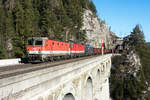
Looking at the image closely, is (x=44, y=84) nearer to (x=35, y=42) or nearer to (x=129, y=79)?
(x=35, y=42)

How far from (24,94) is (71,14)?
194 ft

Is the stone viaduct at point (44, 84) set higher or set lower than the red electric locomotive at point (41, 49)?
lower

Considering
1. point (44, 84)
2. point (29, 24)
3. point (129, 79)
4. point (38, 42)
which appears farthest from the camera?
point (129, 79)

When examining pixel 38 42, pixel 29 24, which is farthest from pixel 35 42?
pixel 29 24

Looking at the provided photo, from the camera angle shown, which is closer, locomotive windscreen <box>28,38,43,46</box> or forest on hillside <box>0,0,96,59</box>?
locomotive windscreen <box>28,38,43,46</box>

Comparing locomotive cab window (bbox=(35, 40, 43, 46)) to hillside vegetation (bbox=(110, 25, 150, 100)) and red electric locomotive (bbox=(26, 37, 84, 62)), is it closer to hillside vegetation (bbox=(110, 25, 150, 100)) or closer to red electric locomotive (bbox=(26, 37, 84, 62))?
red electric locomotive (bbox=(26, 37, 84, 62))

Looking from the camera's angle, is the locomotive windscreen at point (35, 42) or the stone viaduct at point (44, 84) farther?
the locomotive windscreen at point (35, 42)

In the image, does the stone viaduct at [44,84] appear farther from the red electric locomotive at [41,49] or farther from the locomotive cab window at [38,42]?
the locomotive cab window at [38,42]

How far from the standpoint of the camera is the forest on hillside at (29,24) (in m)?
36.5

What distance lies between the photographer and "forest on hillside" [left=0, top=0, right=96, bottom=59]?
36519 mm

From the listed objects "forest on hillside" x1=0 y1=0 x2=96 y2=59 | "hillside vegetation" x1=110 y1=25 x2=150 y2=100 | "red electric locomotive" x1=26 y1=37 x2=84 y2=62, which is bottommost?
"hillside vegetation" x1=110 y1=25 x2=150 y2=100

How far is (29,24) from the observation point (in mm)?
42250

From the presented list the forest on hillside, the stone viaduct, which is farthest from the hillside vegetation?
the stone viaduct

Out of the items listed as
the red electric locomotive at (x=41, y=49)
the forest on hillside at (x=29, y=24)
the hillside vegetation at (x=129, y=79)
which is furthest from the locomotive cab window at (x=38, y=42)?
the hillside vegetation at (x=129, y=79)
